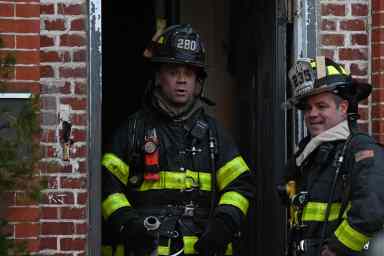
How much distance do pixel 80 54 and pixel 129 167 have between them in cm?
74

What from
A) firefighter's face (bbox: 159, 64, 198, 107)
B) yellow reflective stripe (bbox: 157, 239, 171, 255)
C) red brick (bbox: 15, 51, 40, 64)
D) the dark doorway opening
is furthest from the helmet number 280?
the dark doorway opening

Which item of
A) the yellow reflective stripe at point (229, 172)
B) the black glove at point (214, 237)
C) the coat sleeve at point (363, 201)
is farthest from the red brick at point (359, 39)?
the black glove at point (214, 237)

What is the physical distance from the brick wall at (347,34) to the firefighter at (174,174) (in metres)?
0.80

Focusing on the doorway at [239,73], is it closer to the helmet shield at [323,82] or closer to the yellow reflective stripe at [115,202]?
the helmet shield at [323,82]

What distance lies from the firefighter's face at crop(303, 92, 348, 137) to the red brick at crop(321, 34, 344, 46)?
2.44 feet

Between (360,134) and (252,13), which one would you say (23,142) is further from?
(252,13)

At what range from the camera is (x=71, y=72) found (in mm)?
6008

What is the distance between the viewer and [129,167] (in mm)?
6133

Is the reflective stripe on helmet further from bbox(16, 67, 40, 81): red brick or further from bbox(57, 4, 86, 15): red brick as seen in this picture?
bbox(57, 4, 86, 15): red brick

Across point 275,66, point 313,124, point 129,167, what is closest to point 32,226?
point 129,167

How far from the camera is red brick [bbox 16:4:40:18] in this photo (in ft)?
18.5

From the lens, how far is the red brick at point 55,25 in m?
6.00

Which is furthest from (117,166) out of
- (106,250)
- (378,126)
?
(378,126)

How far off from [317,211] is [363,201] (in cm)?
42
